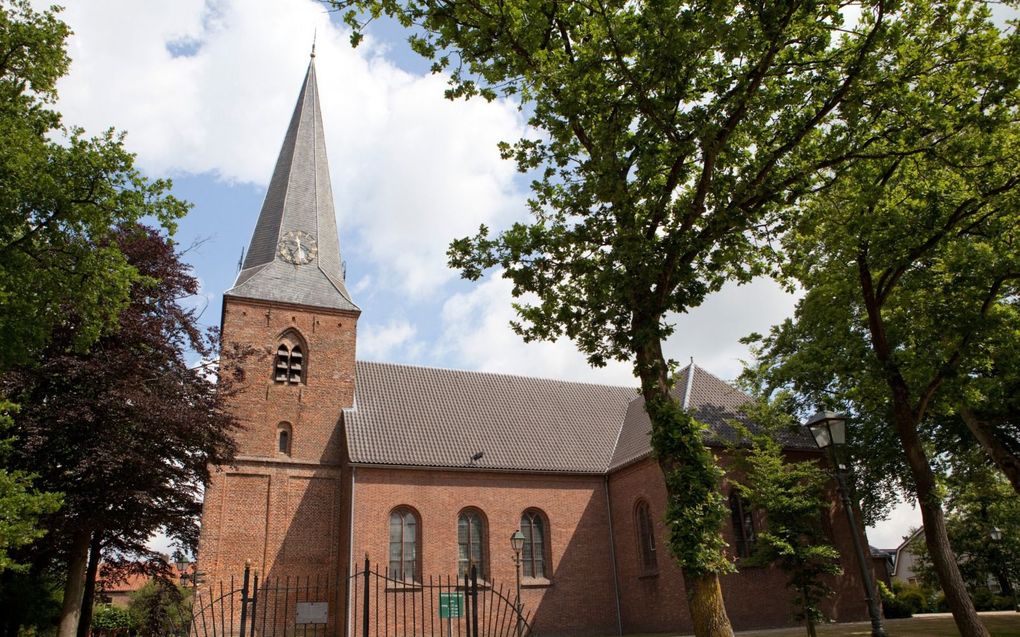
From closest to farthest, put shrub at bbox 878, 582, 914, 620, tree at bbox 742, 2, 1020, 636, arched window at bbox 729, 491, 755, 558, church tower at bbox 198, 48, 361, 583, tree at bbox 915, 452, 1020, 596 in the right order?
tree at bbox 742, 2, 1020, 636 < church tower at bbox 198, 48, 361, 583 < arched window at bbox 729, 491, 755, 558 < shrub at bbox 878, 582, 914, 620 < tree at bbox 915, 452, 1020, 596

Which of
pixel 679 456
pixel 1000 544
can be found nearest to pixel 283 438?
pixel 679 456

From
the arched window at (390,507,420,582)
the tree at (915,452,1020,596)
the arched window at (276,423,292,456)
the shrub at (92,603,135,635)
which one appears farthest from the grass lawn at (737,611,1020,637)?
the shrub at (92,603,135,635)

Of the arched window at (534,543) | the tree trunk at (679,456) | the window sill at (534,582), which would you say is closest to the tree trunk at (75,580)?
the window sill at (534,582)

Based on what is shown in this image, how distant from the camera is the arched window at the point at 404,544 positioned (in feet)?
73.8

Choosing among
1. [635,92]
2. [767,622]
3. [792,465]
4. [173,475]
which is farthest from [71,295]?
[767,622]

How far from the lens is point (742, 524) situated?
23.0 m

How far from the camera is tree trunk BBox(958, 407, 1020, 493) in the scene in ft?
60.0

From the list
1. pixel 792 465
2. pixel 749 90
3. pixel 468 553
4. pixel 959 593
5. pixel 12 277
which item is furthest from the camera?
pixel 468 553

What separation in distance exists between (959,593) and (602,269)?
9.26 m

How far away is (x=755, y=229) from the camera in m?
11.0

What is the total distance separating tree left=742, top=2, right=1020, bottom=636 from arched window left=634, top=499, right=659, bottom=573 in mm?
8984

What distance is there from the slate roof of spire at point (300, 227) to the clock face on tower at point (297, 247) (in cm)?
16

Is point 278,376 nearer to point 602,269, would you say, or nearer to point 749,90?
point 602,269

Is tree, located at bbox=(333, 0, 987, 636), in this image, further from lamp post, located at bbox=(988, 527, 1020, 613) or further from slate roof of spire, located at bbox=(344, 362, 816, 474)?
lamp post, located at bbox=(988, 527, 1020, 613)
